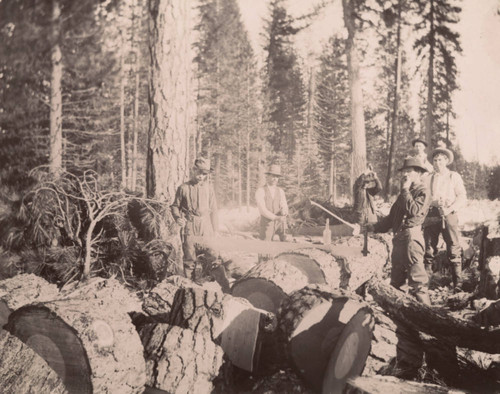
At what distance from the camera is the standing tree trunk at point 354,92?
11555mm

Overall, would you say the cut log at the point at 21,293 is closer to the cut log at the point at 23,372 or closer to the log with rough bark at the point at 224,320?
the cut log at the point at 23,372

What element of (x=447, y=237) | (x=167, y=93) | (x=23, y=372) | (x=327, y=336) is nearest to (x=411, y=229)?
(x=447, y=237)

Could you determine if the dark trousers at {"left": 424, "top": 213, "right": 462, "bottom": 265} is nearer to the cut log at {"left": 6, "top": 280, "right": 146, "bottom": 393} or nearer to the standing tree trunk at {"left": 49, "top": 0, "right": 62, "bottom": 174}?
the cut log at {"left": 6, "top": 280, "right": 146, "bottom": 393}

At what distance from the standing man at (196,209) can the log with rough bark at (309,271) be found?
169 cm

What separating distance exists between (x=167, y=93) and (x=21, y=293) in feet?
10.0

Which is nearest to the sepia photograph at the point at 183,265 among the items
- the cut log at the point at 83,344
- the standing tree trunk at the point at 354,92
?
the cut log at the point at 83,344

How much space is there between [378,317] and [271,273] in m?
1.10

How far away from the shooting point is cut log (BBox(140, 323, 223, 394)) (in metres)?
2.71

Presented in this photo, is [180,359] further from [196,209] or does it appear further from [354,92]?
[354,92]

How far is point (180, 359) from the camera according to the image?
9.10 ft

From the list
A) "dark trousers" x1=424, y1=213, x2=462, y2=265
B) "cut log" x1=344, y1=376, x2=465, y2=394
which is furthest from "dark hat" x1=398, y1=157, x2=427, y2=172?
"cut log" x1=344, y1=376, x2=465, y2=394

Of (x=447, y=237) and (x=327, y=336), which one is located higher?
(x=447, y=237)

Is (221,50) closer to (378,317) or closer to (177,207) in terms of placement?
(177,207)

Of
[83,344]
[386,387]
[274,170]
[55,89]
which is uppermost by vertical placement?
[55,89]
